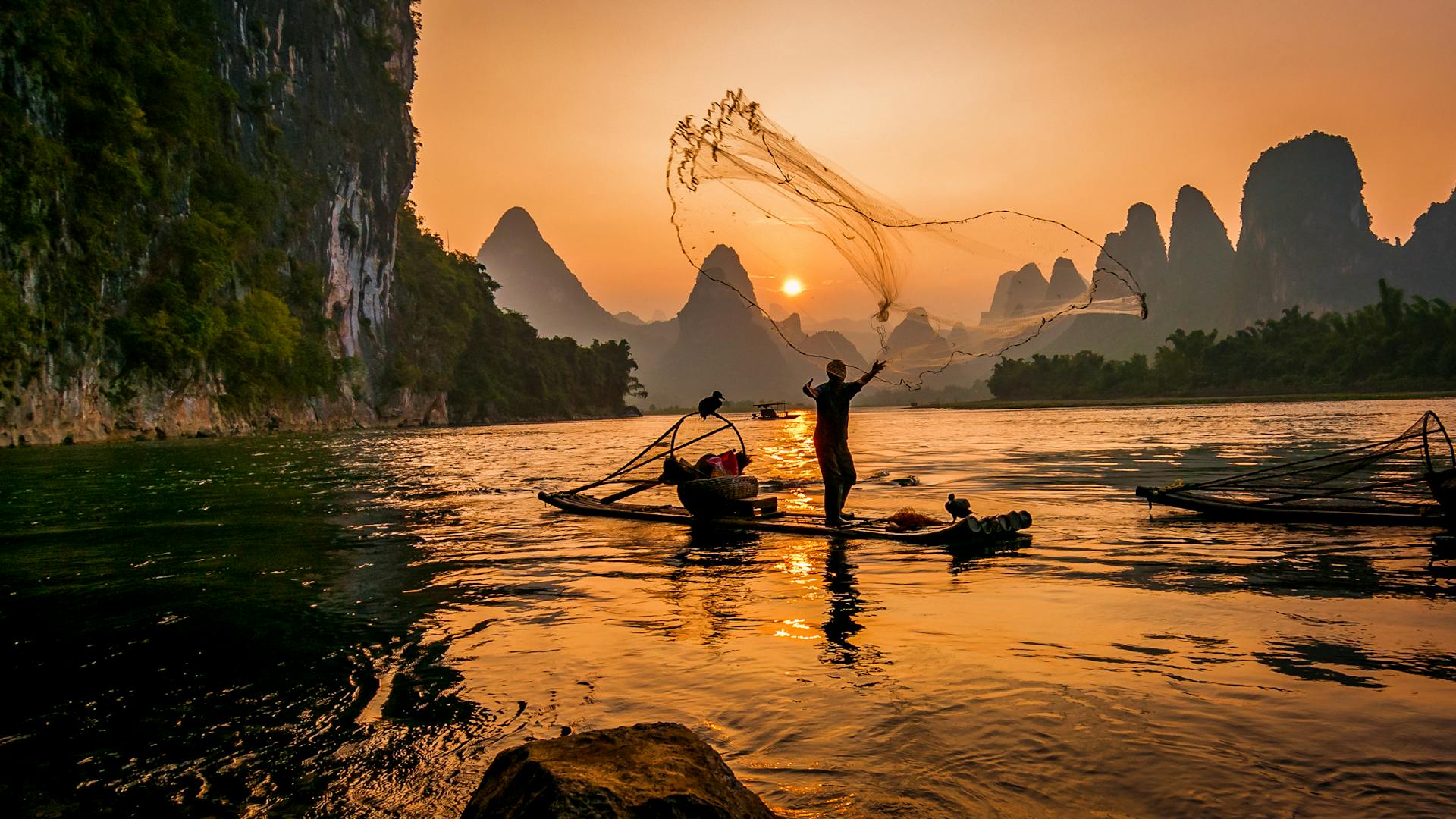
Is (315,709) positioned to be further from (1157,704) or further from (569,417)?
(569,417)

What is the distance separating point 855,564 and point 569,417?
139149mm

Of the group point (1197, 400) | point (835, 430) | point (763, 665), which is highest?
point (1197, 400)

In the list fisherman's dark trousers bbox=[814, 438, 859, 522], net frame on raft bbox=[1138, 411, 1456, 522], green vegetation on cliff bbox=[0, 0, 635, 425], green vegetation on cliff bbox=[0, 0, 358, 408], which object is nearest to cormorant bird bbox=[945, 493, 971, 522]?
fisherman's dark trousers bbox=[814, 438, 859, 522]

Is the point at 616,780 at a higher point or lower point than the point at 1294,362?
lower

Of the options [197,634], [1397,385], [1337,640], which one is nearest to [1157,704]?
[1337,640]

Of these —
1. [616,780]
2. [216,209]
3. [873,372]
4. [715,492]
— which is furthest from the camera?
[216,209]

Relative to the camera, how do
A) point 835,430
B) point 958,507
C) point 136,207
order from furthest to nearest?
1. point 136,207
2. point 835,430
3. point 958,507

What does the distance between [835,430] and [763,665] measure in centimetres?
675

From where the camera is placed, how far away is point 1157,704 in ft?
18.7

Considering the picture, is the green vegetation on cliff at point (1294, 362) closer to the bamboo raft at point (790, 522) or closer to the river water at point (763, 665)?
the river water at point (763, 665)

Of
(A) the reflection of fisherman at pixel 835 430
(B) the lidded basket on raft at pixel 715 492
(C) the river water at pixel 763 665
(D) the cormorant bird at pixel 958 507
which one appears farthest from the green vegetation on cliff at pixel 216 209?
(D) the cormorant bird at pixel 958 507

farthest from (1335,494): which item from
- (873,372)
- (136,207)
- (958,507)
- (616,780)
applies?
(136,207)

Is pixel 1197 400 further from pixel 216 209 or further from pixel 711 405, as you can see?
pixel 711 405

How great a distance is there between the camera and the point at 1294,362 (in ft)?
361
